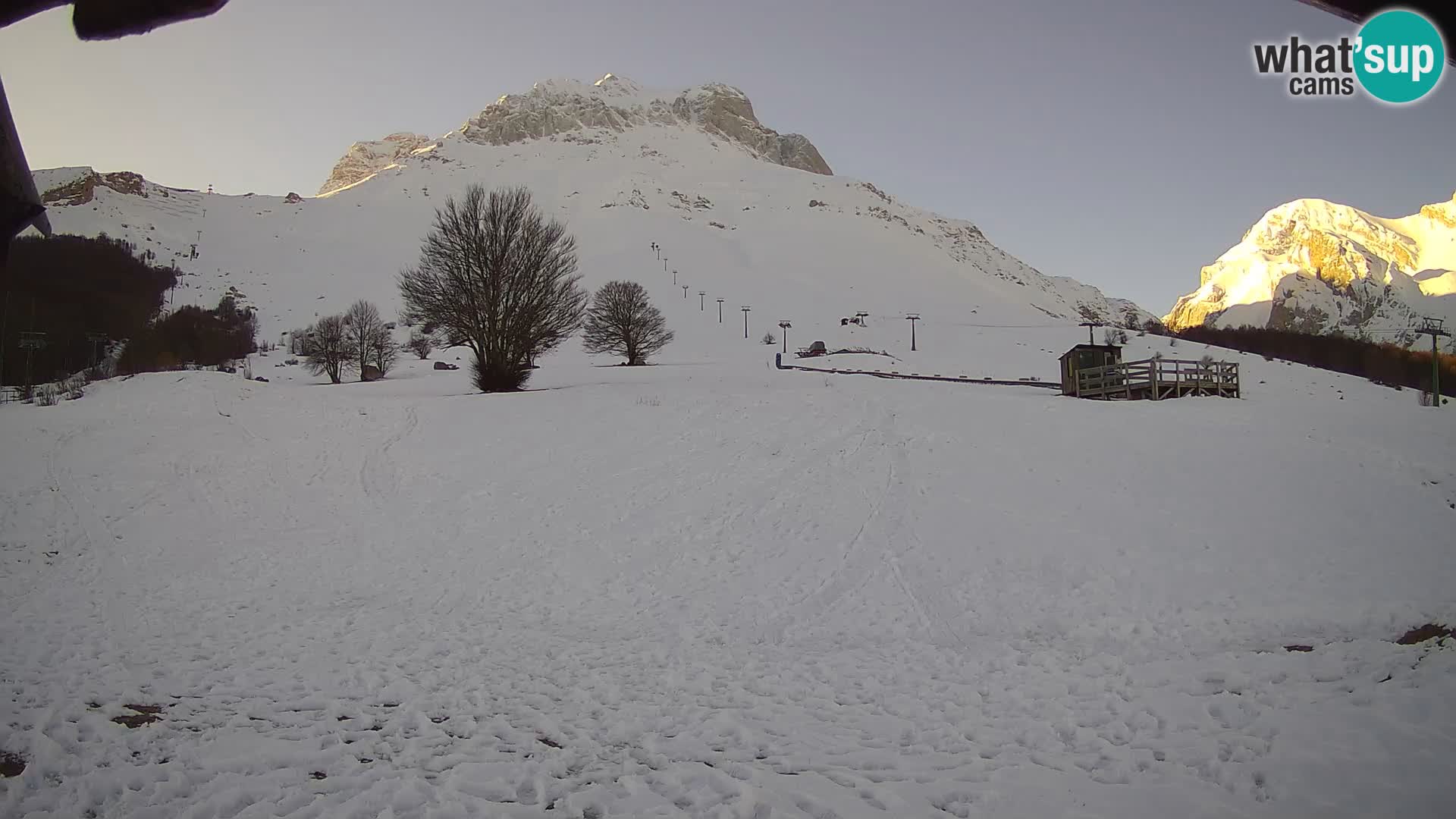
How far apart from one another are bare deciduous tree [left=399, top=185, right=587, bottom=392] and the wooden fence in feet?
79.2

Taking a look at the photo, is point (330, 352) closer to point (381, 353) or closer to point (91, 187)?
point (381, 353)

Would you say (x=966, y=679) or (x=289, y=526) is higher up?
(x=289, y=526)

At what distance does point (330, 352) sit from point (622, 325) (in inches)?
872

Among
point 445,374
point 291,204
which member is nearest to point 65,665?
point 445,374

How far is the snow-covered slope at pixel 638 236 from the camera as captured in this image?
97312 mm

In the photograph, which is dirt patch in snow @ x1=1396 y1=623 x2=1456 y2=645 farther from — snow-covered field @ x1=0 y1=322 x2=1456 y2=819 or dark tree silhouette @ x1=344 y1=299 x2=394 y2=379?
dark tree silhouette @ x1=344 y1=299 x2=394 y2=379

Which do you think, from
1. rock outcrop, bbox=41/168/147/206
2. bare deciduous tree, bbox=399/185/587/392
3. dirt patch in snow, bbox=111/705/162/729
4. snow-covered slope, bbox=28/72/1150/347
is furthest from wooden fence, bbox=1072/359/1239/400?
rock outcrop, bbox=41/168/147/206

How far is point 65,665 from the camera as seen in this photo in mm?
7660

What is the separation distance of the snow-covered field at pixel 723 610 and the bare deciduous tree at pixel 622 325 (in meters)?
26.8

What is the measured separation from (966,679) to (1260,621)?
4.73 meters

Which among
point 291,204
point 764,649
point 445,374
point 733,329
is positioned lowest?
point 764,649

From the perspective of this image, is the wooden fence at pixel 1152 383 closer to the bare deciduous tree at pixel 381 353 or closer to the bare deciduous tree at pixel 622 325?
the bare deciduous tree at pixel 622 325

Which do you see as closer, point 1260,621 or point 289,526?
point 1260,621

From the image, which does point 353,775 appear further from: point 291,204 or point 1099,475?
point 291,204
